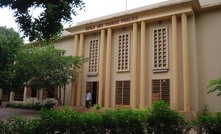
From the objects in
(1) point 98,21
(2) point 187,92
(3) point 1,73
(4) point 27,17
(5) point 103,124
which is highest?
(1) point 98,21

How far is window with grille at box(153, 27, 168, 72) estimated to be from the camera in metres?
15.7

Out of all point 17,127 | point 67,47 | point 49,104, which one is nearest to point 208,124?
point 17,127

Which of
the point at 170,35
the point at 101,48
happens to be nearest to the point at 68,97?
the point at 101,48

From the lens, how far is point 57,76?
57.7ft

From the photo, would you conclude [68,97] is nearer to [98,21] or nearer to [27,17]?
[98,21]

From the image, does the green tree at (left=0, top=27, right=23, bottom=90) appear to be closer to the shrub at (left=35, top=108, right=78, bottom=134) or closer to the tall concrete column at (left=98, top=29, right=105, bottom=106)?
the tall concrete column at (left=98, top=29, right=105, bottom=106)

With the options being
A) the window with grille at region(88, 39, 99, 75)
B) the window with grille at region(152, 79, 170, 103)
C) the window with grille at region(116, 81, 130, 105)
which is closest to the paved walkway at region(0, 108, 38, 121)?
the window with grille at region(88, 39, 99, 75)

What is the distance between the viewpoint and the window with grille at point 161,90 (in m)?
15.3

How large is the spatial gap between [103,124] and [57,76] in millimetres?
11986

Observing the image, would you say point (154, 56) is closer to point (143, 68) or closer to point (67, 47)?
point (143, 68)

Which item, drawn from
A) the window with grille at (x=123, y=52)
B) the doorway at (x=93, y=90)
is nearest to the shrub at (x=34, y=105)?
the doorway at (x=93, y=90)

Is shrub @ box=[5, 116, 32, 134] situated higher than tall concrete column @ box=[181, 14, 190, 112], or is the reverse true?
tall concrete column @ box=[181, 14, 190, 112]

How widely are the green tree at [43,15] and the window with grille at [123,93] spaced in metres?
10.0

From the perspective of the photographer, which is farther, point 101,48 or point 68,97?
point 68,97
